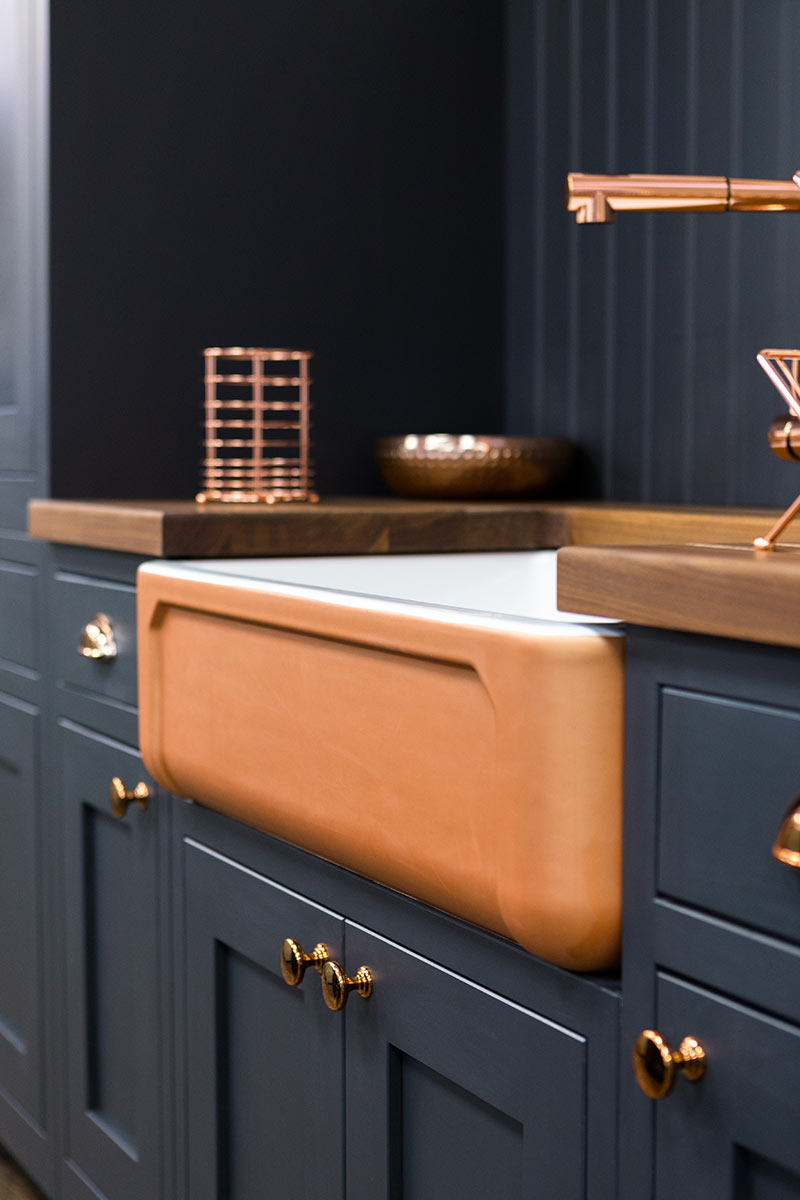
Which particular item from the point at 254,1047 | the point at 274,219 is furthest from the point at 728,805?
the point at 274,219

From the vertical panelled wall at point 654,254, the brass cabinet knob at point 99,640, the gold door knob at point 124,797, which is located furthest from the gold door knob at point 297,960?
the vertical panelled wall at point 654,254

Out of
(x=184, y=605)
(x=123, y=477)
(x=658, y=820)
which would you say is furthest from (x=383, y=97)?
(x=658, y=820)

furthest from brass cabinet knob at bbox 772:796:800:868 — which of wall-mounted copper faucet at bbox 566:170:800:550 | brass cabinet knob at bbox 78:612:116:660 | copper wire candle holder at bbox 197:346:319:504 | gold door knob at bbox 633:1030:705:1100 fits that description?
copper wire candle holder at bbox 197:346:319:504

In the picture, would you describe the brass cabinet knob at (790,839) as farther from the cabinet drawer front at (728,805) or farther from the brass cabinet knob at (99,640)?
the brass cabinet knob at (99,640)

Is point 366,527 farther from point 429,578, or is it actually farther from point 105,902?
point 105,902

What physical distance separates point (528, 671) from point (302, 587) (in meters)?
0.32

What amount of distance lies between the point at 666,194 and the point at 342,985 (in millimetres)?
584

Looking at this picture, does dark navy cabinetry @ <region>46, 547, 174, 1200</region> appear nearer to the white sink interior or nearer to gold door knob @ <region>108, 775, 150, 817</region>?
gold door knob @ <region>108, 775, 150, 817</region>

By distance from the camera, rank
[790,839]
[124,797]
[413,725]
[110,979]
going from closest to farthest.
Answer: [790,839]
[413,725]
[124,797]
[110,979]

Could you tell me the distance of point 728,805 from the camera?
2.13 feet

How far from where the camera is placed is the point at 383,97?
1914mm

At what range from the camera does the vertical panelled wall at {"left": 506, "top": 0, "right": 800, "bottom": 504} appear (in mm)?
1551

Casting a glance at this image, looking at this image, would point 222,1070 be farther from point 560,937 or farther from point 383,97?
point 383,97

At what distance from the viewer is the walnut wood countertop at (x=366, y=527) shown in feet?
4.37
